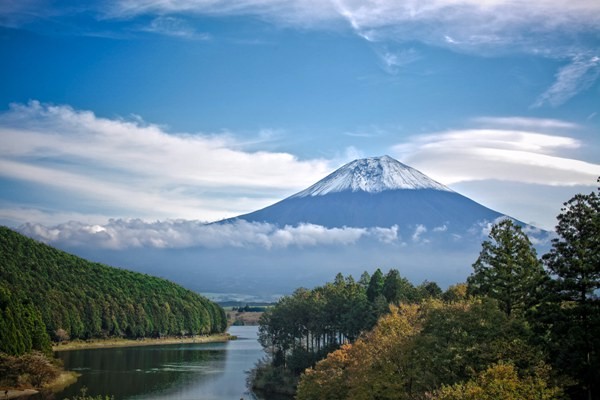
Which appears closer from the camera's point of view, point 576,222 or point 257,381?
point 576,222

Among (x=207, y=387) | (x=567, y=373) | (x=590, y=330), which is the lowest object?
(x=207, y=387)

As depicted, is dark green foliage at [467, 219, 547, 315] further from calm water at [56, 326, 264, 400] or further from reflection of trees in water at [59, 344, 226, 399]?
reflection of trees in water at [59, 344, 226, 399]

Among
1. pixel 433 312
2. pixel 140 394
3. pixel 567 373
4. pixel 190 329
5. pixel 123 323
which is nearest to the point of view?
pixel 567 373

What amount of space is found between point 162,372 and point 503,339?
157 ft

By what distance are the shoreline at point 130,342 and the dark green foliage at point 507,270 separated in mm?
66793

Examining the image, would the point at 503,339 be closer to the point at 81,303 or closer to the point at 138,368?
the point at 138,368

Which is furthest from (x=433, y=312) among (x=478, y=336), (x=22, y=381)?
(x=22, y=381)

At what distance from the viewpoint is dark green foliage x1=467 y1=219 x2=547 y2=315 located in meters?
34.0

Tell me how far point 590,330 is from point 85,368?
186 ft

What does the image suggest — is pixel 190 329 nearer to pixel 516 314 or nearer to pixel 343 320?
pixel 343 320

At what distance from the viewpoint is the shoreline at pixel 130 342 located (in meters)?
92.7

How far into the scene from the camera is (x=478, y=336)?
94.3ft

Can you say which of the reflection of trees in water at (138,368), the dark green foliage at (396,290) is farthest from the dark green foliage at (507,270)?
the reflection of trees in water at (138,368)

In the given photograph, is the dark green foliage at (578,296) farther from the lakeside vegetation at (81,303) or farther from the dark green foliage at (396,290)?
the lakeside vegetation at (81,303)
